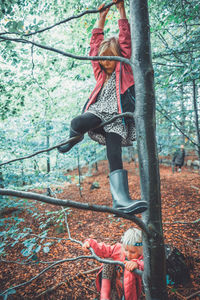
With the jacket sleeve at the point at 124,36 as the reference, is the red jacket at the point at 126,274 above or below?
below

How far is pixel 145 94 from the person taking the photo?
95cm

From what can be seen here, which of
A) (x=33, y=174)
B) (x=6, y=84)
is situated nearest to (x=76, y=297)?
(x=33, y=174)

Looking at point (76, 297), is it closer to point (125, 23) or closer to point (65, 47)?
point (125, 23)

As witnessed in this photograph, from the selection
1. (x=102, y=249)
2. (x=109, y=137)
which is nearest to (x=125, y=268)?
(x=102, y=249)

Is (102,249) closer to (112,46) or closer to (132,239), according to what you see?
(132,239)

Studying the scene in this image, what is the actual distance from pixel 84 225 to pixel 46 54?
14.2 ft

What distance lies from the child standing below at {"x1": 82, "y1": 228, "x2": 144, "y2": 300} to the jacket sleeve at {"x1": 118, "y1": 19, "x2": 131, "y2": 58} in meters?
1.76

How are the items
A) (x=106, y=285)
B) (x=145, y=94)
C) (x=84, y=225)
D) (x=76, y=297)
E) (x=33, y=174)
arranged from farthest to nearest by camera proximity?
(x=84, y=225), (x=33, y=174), (x=76, y=297), (x=106, y=285), (x=145, y=94)

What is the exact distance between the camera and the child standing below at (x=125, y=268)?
5.65 ft

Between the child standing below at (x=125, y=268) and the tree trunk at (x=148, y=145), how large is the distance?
0.66 meters

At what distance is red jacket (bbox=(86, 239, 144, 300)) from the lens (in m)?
1.72

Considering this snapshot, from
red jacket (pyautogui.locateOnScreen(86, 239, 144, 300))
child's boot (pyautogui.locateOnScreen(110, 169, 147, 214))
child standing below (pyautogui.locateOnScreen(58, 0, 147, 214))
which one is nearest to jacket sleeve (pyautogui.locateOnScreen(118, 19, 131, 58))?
child standing below (pyautogui.locateOnScreen(58, 0, 147, 214))

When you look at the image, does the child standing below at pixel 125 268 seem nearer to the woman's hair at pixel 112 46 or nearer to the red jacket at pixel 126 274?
the red jacket at pixel 126 274

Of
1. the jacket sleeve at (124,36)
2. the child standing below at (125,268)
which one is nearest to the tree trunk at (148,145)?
the jacket sleeve at (124,36)
